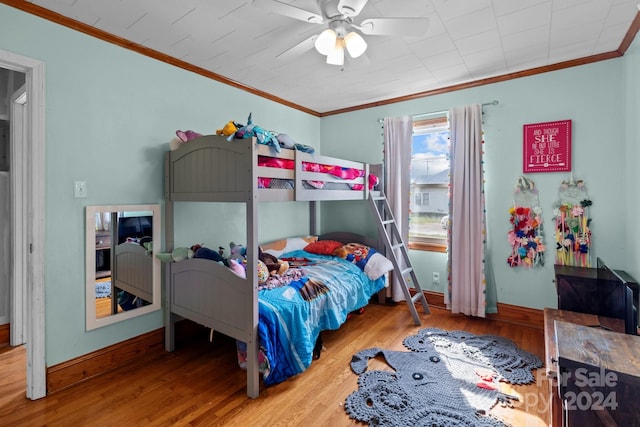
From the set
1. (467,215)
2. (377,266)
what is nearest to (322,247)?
(377,266)

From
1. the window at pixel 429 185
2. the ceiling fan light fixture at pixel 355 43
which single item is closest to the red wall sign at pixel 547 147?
the window at pixel 429 185

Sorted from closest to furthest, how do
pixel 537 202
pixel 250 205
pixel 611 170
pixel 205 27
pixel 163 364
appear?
pixel 250 205 → pixel 205 27 → pixel 163 364 → pixel 611 170 → pixel 537 202

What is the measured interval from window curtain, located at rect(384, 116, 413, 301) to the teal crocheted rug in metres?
1.09

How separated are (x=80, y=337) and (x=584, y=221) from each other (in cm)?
404

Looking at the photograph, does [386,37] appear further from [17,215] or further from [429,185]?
[17,215]

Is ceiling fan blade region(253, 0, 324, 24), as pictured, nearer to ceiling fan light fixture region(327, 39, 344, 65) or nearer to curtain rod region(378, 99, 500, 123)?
ceiling fan light fixture region(327, 39, 344, 65)

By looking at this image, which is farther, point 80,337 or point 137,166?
point 137,166

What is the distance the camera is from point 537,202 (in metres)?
2.87

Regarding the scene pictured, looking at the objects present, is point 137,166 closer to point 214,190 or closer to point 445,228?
point 214,190

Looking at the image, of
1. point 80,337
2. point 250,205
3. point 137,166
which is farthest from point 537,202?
point 80,337

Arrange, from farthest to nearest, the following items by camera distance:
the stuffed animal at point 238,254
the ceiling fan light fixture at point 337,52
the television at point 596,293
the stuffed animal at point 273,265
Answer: the stuffed animal at point 273,265 < the stuffed animal at point 238,254 < the television at point 596,293 < the ceiling fan light fixture at point 337,52

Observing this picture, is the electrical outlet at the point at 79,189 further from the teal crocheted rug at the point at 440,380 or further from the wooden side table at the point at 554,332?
the wooden side table at the point at 554,332

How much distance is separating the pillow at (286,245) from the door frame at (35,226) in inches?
71.3

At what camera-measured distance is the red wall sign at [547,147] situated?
2.72 m
